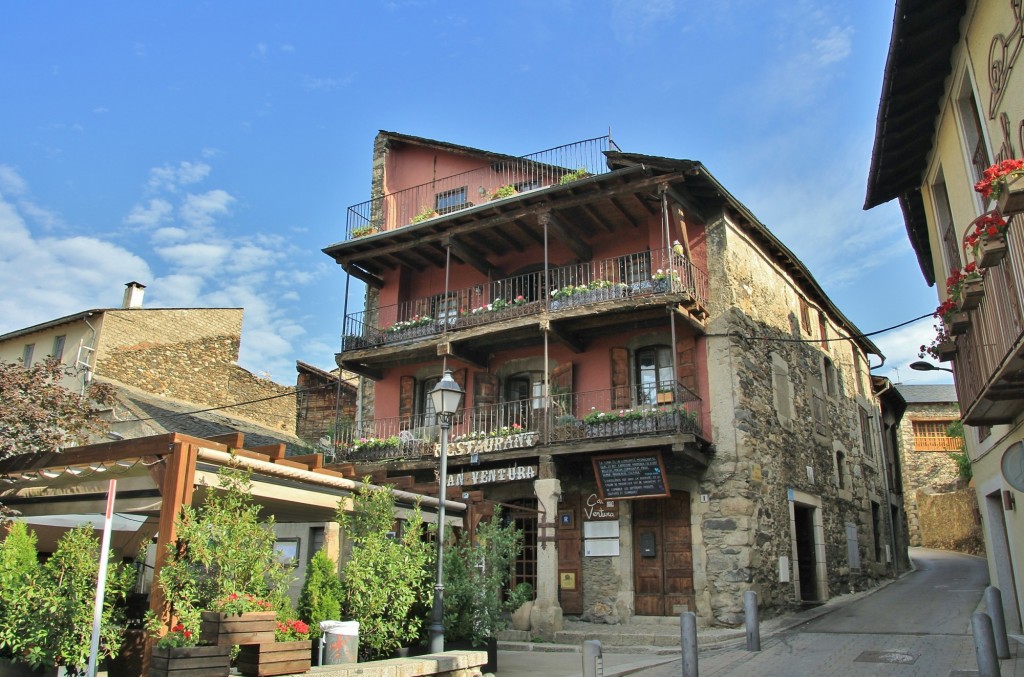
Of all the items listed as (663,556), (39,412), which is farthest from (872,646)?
(39,412)

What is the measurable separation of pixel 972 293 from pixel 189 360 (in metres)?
21.7

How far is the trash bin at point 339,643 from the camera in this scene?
6.74 meters

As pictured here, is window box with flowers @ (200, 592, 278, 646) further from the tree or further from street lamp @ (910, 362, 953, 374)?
street lamp @ (910, 362, 953, 374)

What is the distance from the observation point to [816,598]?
631 inches

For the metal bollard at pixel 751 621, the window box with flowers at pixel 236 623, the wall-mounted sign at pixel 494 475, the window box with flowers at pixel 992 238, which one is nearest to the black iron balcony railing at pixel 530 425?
the wall-mounted sign at pixel 494 475

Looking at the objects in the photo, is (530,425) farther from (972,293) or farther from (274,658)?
(274,658)

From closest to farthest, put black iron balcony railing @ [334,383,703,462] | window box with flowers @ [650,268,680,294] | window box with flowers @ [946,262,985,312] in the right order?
window box with flowers @ [946,262,985,312]
black iron balcony railing @ [334,383,703,462]
window box with flowers @ [650,268,680,294]

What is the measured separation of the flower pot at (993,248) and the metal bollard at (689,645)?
4333 mm

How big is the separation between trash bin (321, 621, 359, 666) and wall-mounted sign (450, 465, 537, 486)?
7.61m

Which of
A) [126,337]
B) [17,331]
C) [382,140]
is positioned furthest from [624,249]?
[17,331]

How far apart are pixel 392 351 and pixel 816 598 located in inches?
402

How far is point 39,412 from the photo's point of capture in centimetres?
1030

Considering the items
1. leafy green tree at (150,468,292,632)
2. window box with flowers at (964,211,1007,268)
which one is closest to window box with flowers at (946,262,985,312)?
window box with flowers at (964,211,1007,268)

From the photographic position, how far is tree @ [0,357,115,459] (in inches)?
394
